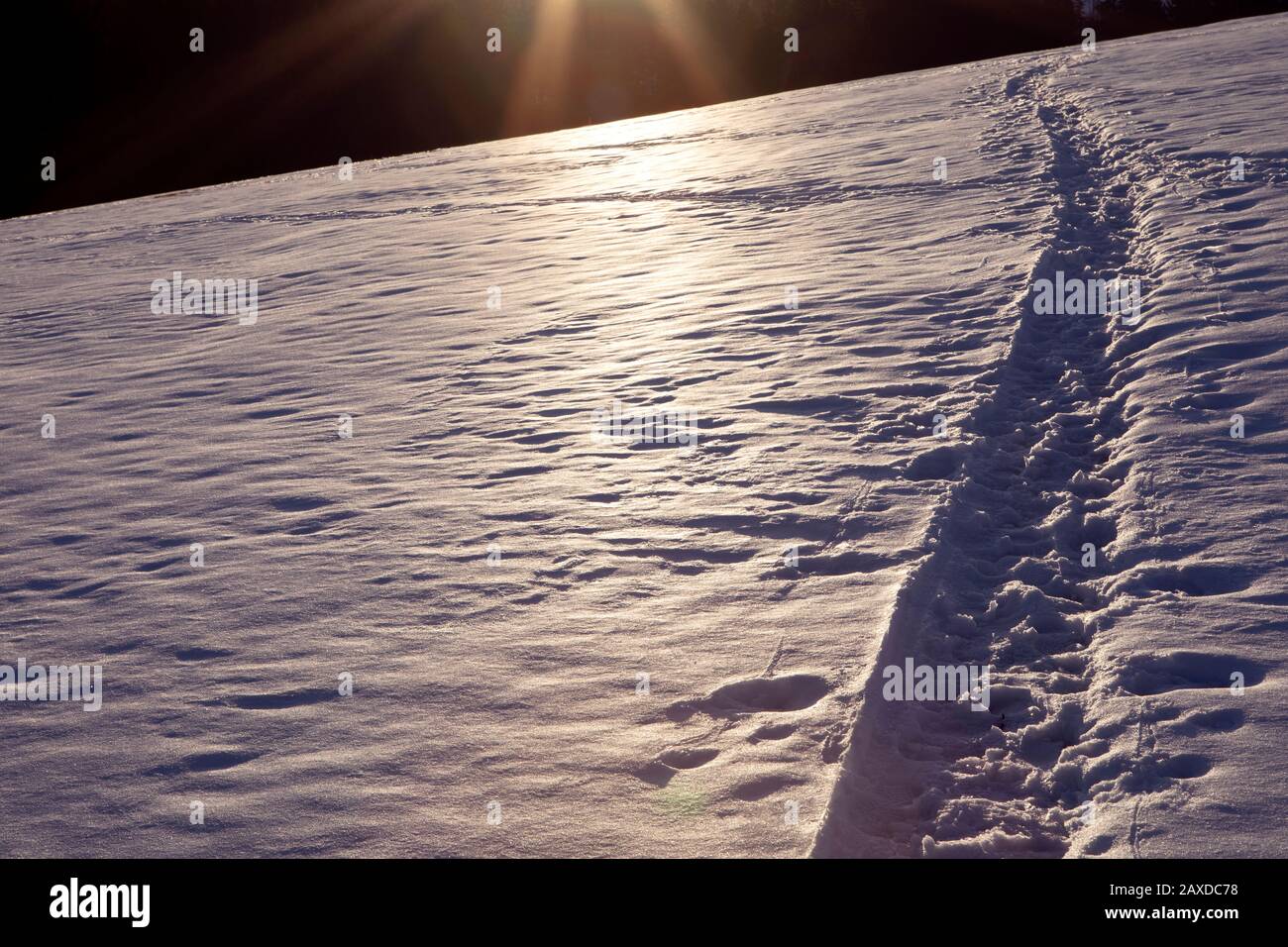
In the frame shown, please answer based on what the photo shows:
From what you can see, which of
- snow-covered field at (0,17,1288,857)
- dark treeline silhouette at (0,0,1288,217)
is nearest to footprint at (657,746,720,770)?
snow-covered field at (0,17,1288,857)

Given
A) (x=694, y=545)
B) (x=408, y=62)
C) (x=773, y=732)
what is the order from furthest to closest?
(x=408, y=62) → (x=694, y=545) → (x=773, y=732)

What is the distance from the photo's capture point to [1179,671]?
275 cm

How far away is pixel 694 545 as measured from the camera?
3684 mm

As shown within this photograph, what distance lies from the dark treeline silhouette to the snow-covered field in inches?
930

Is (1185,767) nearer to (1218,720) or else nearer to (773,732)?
(1218,720)

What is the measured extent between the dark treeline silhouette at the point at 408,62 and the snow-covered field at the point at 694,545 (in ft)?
77.5

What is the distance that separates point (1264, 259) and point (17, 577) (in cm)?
611

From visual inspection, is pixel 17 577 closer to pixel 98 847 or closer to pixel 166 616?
pixel 166 616

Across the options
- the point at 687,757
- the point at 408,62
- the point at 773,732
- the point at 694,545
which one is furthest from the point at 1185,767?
the point at 408,62

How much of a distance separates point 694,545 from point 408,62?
3054 cm

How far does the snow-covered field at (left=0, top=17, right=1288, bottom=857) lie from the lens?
2488 mm

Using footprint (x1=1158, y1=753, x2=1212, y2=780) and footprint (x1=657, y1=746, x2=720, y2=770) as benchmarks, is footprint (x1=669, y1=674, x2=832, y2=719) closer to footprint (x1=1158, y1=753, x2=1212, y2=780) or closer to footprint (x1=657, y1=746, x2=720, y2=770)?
footprint (x1=657, y1=746, x2=720, y2=770)

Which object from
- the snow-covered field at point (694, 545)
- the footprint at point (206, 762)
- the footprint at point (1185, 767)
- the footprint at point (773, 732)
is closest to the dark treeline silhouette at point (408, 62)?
the snow-covered field at point (694, 545)
